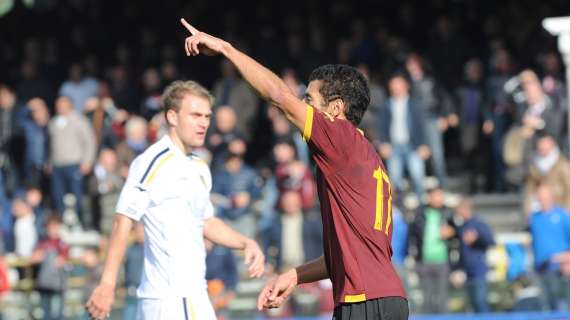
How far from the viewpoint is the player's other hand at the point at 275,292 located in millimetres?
6648

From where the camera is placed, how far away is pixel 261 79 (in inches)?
244

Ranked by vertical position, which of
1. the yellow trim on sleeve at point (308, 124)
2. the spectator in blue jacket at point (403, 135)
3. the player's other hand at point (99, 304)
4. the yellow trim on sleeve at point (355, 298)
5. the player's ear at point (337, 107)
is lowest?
the yellow trim on sleeve at point (355, 298)

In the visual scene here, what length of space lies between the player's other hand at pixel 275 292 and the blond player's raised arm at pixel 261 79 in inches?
33.9

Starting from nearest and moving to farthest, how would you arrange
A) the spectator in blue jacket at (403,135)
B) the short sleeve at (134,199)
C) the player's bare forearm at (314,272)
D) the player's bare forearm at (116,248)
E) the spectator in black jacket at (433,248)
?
the player's bare forearm at (314,272) < the player's bare forearm at (116,248) < the short sleeve at (134,199) < the spectator in black jacket at (433,248) < the spectator in blue jacket at (403,135)

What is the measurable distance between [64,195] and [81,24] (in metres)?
4.93

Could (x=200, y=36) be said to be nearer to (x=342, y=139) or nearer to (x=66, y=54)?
(x=342, y=139)

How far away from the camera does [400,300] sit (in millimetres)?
6660

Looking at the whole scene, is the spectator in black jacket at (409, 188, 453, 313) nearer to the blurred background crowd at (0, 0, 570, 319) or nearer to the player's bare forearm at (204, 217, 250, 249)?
the blurred background crowd at (0, 0, 570, 319)

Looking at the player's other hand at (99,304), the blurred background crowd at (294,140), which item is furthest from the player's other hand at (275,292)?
the blurred background crowd at (294,140)

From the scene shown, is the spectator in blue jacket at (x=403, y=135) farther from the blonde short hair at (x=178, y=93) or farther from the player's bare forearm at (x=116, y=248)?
the player's bare forearm at (x=116, y=248)

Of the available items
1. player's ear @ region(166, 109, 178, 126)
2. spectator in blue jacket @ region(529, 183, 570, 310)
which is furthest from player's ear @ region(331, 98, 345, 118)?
spectator in blue jacket @ region(529, 183, 570, 310)

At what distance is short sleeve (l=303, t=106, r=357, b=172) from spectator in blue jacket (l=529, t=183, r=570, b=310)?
322 inches

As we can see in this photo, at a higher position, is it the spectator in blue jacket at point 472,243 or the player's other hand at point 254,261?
the spectator in blue jacket at point 472,243

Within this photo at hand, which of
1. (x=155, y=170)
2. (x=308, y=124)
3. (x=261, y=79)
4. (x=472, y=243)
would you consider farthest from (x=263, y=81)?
(x=472, y=243)
